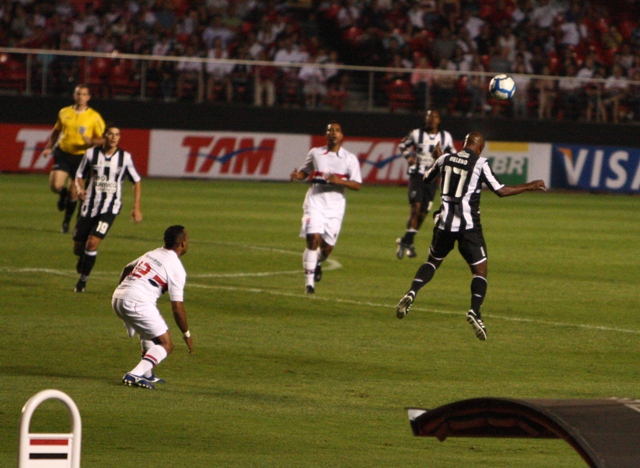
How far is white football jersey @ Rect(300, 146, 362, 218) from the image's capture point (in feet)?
44.9

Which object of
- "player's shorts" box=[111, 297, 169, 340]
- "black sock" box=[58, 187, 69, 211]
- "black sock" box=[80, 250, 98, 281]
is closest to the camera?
"player's shorts" box=[111, 297, 169, 340]

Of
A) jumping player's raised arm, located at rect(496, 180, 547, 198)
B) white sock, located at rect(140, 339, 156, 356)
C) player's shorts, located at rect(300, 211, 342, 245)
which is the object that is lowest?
white sock, located at rect(140, 339, 156, 356)

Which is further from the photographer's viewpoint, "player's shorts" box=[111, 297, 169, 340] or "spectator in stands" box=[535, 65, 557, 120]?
"spectator in stands" box=[535, 65, 557, 120]

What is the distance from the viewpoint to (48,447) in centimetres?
375

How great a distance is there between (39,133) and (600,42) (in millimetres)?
15814

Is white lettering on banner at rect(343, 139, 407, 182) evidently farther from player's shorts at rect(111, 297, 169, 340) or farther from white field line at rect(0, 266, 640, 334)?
player's shorts at rect(111, 297, 169, 340)

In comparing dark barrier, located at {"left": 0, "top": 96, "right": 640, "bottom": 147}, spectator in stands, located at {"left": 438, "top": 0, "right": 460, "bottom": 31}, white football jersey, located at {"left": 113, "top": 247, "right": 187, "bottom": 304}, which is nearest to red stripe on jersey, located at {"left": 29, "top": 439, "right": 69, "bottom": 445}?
white football jersey, located at {"left": 113, "top": 247, "right": 187, "bottom": 304}

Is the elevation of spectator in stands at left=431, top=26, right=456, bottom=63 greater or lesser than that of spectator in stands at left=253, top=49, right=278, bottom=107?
greater

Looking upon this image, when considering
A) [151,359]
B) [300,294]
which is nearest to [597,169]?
[300,294]

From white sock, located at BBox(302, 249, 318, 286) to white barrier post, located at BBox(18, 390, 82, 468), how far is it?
9.62m

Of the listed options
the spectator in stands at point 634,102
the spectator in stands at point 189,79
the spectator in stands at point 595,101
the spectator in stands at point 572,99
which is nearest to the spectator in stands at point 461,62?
the spectator in stands at point 572,99

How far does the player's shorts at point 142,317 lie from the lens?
8500 millimetres

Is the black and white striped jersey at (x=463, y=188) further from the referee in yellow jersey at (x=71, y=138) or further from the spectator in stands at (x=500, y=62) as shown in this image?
the spectator in stands at (x=500, y=62)

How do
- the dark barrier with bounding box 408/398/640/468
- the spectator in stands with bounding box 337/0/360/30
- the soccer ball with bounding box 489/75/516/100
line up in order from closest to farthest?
the dark barrier with bounding box 408/398/640/468 → the soccer ball with bounding box 489/75/516/100 → the spectator in stands with bounding box 337/0/360/30
